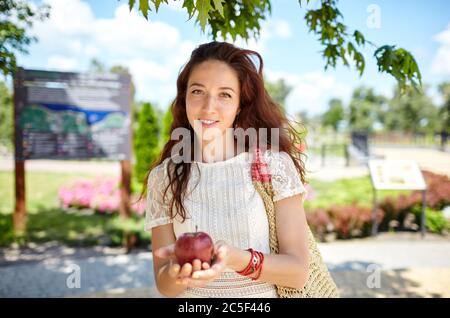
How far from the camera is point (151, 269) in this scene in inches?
200

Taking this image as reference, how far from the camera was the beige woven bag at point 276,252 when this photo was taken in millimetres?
1596

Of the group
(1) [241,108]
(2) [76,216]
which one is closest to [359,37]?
(1) [241,108]

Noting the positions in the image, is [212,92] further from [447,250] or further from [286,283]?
[447,250]

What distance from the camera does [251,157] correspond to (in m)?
1.71

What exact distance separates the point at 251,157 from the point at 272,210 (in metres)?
0.26

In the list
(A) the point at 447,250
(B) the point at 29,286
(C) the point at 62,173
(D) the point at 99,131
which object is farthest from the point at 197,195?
(C) the point at 62,173

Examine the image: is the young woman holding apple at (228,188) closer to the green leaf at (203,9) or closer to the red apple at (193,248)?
the red apple at (193,248)

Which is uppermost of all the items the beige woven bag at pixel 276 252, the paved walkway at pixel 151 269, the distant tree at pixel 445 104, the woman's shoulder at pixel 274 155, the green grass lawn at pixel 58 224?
the distant tree at pixel 445 104

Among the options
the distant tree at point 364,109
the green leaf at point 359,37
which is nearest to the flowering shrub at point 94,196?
the green leaf at point 359,37

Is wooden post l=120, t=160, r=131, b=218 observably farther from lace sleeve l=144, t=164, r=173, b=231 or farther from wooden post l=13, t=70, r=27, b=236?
lace sleeve l=144, t=164, r=173, b=231

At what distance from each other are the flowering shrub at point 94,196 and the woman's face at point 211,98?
735cm

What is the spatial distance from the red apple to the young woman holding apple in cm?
9

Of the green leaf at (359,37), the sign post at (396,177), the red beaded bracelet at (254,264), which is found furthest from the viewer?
the sign post at (396,177)

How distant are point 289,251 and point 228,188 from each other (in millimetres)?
358
